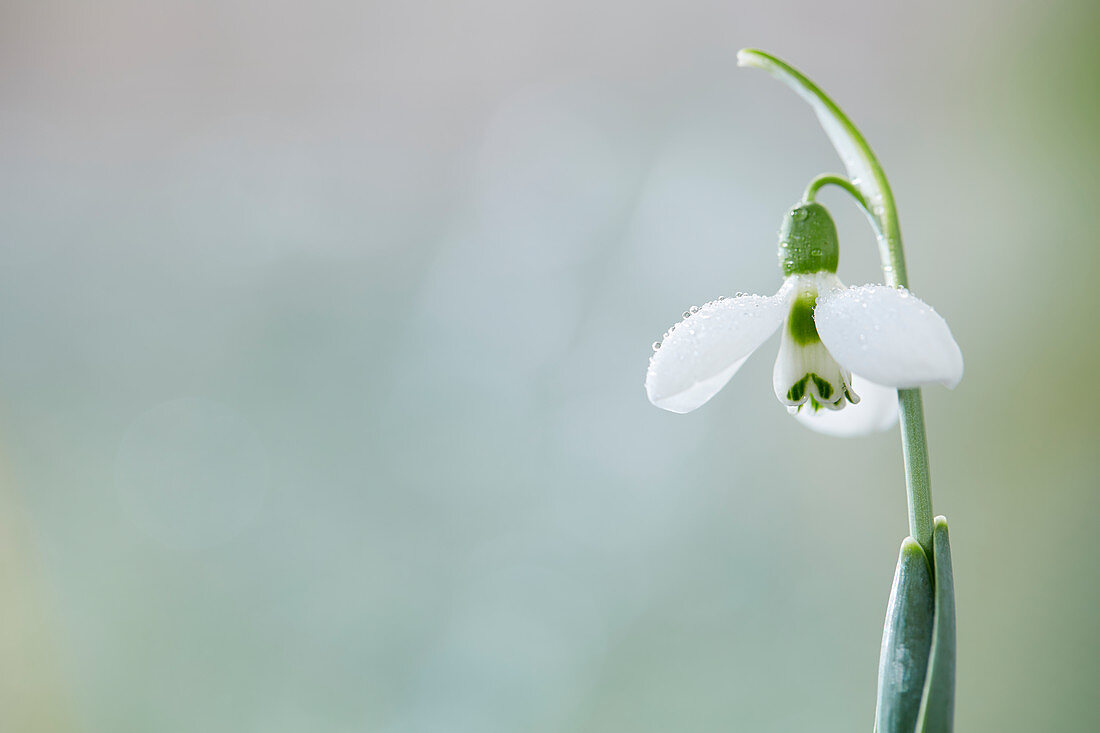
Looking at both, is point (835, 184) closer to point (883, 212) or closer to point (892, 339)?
point (883, 212)

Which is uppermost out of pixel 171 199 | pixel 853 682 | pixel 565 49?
pixel 565 49

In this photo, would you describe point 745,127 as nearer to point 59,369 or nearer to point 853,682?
point 853,682

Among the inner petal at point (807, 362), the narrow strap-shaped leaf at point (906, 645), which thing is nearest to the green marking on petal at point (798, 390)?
the inner petal at point (807, 362)

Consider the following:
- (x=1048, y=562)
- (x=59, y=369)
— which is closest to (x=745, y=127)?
(x=1048, y=562)

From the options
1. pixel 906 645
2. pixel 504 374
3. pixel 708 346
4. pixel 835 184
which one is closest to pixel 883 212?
pixel 835 184

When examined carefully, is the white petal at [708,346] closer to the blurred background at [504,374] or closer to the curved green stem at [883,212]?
the curved green stem at [883,212]

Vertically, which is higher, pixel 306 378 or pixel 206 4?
pixel 206 4

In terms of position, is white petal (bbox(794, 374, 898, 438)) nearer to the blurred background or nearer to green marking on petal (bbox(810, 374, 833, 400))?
green marking on petal (bbox(810, 374, 833, 400))

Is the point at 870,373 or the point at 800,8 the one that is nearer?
the point at 870,373
